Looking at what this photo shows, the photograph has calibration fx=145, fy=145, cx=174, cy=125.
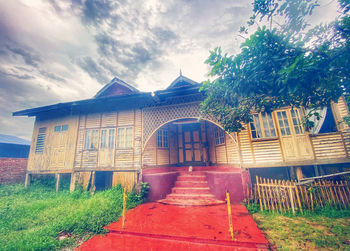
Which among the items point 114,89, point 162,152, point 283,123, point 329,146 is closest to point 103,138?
point 162,152

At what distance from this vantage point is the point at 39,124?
10836 mm

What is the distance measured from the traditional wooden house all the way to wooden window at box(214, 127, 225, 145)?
6 cm

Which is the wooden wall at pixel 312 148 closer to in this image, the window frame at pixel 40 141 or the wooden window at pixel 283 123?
the wooden window at pixel 283 123

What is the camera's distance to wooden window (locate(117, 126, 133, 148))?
29.3 ft

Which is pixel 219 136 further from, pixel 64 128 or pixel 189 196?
pixel 64 128

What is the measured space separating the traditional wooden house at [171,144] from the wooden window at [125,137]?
0.06 meters

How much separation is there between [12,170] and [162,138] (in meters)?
11.5

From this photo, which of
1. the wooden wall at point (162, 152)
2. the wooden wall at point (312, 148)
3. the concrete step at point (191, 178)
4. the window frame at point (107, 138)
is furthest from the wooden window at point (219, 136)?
the window frame at point (107, 138)

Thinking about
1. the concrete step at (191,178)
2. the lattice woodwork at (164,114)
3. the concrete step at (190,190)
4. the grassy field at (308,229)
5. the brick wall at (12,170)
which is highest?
the lattice woodwork at (164,114)

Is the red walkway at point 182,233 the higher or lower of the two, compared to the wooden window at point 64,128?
lower

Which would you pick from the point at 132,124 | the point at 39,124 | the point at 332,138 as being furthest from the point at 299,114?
the point at 39,124

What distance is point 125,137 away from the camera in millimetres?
9016

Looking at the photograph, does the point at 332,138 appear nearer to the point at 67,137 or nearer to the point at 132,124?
the point at 132,124

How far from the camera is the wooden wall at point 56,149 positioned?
9.68 meters
